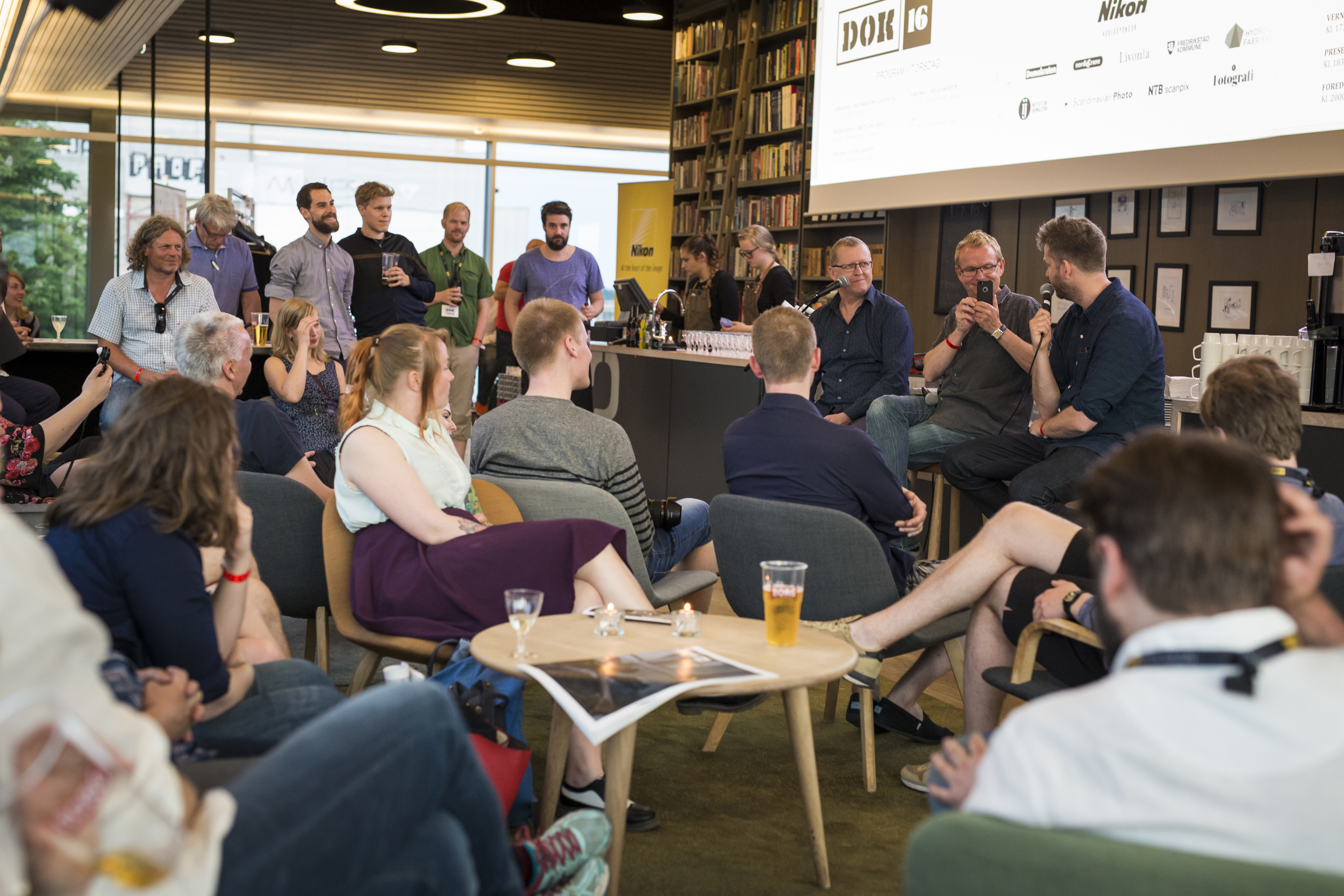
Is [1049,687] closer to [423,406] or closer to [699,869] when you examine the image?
[699,869]

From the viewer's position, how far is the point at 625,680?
2.12m

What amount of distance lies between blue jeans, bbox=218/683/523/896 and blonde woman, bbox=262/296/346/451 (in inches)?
129

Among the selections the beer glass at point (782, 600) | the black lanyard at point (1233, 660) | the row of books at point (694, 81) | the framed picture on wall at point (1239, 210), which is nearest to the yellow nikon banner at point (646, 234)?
the row of books at point (694, 81)

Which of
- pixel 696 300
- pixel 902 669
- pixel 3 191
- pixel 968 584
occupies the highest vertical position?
pixel 3 191

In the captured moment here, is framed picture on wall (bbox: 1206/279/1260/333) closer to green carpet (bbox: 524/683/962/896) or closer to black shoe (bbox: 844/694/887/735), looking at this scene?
green carpet (bbox: 524/683/962/896)

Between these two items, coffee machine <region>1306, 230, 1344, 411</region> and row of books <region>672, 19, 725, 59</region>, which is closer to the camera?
coffee machine <region>1306, 230, 1344, 411</region>

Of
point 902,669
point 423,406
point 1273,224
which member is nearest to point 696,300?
point 1273,224

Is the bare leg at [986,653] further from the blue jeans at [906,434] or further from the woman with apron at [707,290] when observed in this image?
the woman with apron at [707,290]

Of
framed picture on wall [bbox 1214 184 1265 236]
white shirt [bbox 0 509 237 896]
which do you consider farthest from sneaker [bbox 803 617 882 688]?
framed picture on wall [bbox 1214 184 1265 236]

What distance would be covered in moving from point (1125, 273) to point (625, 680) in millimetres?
4887

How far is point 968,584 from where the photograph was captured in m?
2.87

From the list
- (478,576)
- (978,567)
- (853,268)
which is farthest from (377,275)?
(978,567)

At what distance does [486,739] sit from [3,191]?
12.4 meters

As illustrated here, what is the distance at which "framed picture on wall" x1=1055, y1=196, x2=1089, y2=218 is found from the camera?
6.31 m
